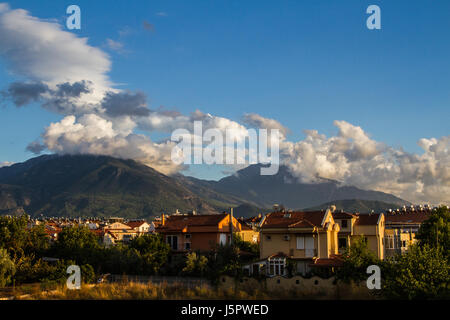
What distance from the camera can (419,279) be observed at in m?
24.7

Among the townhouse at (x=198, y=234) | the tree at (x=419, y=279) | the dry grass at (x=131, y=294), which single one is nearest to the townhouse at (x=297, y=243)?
the townhouse at (x=198, y=234)

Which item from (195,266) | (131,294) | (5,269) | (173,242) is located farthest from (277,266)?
(5,269)

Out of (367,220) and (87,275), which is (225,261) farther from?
(367,220)

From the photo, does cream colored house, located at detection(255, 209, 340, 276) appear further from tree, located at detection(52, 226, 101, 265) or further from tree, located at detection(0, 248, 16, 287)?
tree, located at detection(0, 248, 16, 287)

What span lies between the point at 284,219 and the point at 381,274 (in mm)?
16379

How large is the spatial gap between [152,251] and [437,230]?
99.3ft

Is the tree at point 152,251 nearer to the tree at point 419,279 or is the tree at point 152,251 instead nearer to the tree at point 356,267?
the tree at point 356,267

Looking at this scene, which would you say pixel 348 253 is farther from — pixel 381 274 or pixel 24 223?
pixel 24 223

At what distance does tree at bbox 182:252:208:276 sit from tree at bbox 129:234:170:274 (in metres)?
3.60

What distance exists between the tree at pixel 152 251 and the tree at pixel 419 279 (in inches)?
1079

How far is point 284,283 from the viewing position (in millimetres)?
34000

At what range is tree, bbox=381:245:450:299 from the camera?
2373 centimetres

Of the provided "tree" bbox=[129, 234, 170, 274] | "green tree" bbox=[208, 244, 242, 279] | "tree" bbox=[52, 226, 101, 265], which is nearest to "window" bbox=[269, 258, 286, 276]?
"green tree" bbox=[208, 244, 242, 279]
